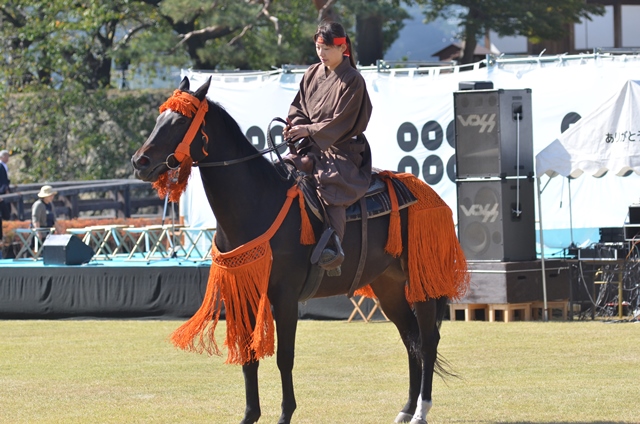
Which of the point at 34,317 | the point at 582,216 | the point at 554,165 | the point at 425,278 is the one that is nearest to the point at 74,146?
the point at 34,317

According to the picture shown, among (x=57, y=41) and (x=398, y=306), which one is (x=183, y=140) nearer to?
(x=398, y=306)

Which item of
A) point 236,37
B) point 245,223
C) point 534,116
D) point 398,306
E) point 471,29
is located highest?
point 236,37

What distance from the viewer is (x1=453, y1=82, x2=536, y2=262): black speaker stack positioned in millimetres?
12445

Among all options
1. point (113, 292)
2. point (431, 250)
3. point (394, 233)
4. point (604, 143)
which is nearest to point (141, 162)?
point (394, 233)

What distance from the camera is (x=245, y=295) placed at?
20.6ft

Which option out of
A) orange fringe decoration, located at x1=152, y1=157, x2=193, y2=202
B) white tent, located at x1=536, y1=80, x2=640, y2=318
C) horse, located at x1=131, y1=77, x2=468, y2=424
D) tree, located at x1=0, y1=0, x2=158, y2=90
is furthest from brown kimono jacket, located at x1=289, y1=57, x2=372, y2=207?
tree, located at x1=0, y1=0, x2=158, y2=90

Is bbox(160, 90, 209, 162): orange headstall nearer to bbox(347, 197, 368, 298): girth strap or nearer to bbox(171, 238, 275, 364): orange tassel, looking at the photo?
bbox(171, 238, 275, 364): orange tassel

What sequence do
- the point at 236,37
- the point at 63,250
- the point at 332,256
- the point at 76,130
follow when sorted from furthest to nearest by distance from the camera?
the point at 76,130 < the point at 236,37 < the point at 63,250 < the point at 332,256

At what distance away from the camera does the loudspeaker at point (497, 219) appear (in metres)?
12.5

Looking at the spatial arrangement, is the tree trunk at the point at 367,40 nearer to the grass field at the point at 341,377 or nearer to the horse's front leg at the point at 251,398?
the grass field at the point at 341,377

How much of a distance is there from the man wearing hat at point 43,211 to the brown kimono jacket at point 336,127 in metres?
10.5

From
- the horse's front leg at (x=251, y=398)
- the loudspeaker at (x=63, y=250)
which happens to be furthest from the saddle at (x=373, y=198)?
the loudspeaker at (x=63, y=250)

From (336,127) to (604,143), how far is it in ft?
20.5

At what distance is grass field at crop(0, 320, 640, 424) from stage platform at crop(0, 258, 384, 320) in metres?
0.72
